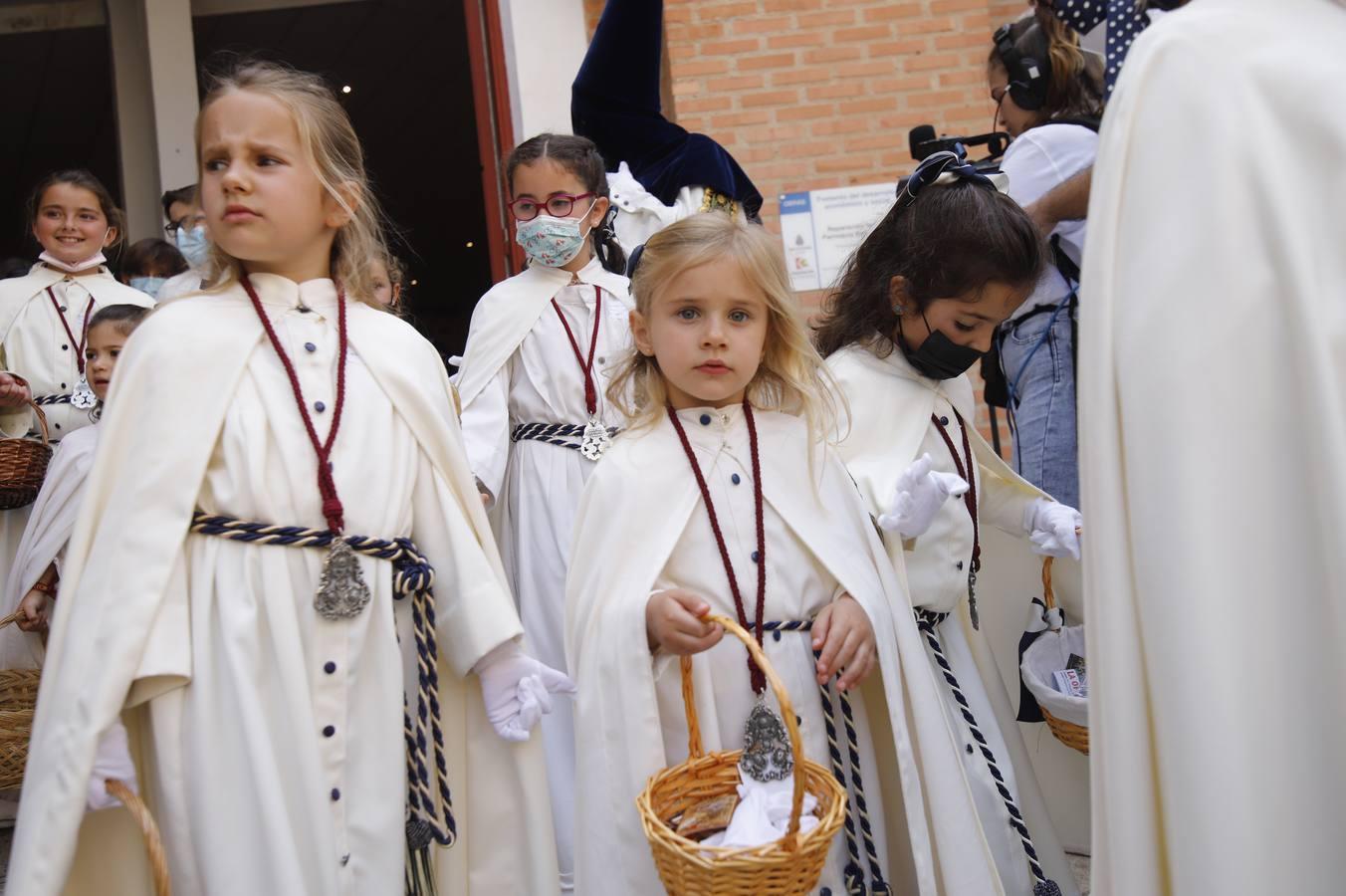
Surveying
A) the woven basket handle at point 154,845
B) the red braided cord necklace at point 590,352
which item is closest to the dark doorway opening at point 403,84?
the red braided cord necklace at point 590,352

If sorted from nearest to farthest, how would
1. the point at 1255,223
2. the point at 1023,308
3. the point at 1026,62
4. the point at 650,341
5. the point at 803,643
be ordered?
1. the point at 1255,223
2. the point at 803,643
3. the point at 650,341
4. the point at 1023,308
5. the point at 1026,62

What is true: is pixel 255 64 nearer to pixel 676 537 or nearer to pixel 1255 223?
pixel 676 537

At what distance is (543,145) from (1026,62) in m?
1.81

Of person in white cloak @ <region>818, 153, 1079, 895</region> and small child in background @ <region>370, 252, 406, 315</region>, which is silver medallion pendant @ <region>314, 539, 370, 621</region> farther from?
small child in background @ <region>370, 252, 406, 315</region>

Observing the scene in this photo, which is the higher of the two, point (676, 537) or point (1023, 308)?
point (1023, 308)

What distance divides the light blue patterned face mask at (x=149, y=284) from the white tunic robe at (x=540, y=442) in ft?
9.61

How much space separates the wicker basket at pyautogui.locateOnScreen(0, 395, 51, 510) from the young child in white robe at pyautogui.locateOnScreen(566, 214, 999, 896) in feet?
9.16

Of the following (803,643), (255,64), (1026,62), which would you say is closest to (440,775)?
(803,643)

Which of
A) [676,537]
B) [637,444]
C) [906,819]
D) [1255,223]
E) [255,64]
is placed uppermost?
[255,64]

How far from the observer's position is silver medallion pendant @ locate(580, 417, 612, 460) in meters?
4.29

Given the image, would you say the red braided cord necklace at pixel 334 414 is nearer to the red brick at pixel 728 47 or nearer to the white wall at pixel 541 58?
the white wall at pixel 541 58

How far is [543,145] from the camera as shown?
14.9ft

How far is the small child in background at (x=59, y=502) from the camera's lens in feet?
14.6

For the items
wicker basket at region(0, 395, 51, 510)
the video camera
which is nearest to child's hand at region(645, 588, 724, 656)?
the video camera
